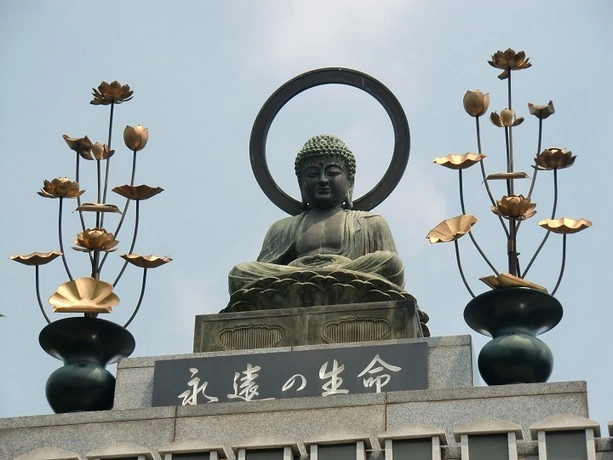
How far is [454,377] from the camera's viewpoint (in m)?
15.7

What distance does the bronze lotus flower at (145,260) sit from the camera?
1702cm

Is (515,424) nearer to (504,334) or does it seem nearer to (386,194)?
(504,334)

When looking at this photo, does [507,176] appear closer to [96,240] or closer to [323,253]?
[323,253]

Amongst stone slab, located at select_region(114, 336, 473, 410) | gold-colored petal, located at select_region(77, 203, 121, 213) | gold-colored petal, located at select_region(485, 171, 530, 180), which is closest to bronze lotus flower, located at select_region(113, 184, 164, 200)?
gold-colored petal, located at select_region(77, 203, 121, 213)

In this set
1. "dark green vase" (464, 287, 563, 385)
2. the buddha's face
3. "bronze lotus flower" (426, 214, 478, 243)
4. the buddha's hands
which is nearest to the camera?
"dark green vase" (464, 287, 563, 385)

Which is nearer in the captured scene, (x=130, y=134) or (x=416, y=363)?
(x=416, y=363)

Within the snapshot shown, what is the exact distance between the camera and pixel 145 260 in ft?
55.9

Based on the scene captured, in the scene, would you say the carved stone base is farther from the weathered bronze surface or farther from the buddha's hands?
the buddha's hands

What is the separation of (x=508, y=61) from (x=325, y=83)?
211 cm

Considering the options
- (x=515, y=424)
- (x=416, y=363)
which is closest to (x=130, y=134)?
(x=416, y=363)

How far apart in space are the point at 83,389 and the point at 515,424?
4.17 meters

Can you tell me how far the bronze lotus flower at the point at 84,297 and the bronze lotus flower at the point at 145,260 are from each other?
34cm

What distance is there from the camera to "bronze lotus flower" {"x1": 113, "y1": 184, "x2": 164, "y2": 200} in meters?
17.3

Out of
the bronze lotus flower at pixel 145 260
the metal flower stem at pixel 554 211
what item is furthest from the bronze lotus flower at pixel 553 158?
the bronze lotus flower at pixel 145 260
